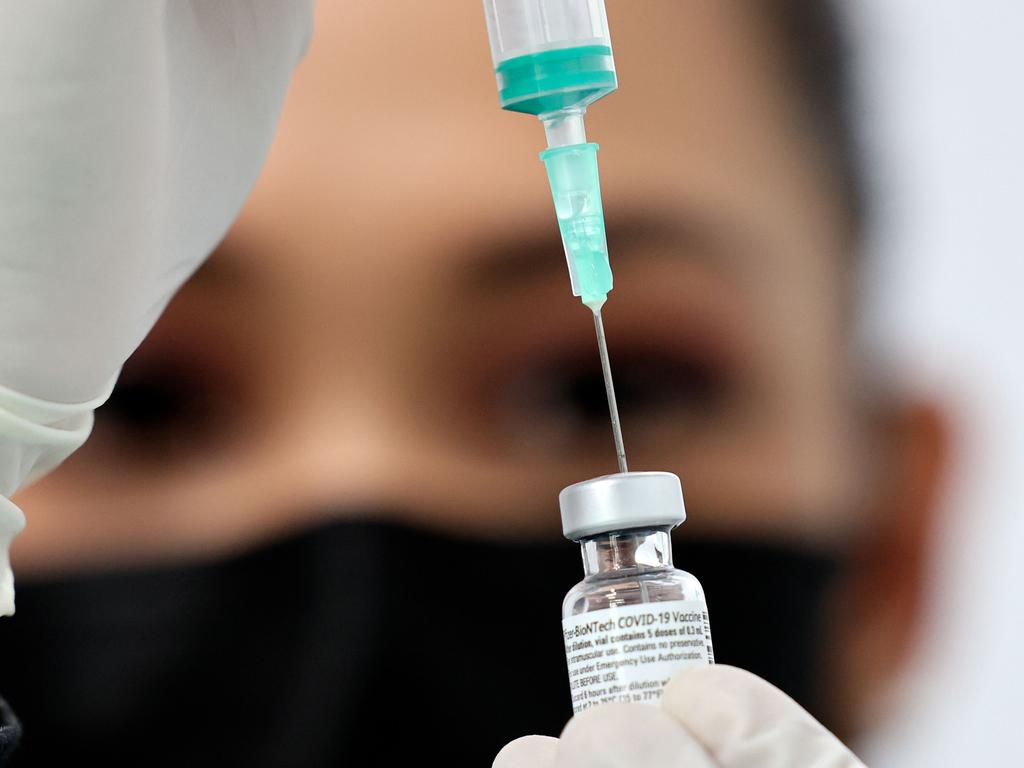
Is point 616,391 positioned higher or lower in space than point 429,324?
lower

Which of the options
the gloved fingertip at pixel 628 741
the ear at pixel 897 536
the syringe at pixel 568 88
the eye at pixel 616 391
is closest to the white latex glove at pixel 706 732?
the gloved fingertip at pixel 628 741

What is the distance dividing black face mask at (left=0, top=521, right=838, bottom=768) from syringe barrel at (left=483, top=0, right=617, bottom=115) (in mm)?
977

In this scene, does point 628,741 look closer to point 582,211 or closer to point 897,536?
point 582,211

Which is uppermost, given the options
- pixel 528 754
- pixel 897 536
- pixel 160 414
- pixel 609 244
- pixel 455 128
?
pixel 455 128

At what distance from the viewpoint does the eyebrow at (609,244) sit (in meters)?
1.57

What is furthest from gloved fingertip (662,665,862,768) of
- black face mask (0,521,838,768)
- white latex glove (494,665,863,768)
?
black face mask (0,521,838,768)

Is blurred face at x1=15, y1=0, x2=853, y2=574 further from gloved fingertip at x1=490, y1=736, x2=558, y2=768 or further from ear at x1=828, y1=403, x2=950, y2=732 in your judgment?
gloved fingertip at x1=490, y1=736, x2=558, y2=768

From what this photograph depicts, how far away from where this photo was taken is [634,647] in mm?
538

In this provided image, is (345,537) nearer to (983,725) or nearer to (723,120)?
(723,120)

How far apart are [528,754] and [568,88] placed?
0.39m

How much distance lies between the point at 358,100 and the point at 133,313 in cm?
92

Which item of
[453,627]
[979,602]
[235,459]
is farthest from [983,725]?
[235,459]

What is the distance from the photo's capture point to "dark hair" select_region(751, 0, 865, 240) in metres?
1.73

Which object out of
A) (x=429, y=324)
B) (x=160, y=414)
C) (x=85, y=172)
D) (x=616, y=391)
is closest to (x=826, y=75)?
(x=616, y=391)
